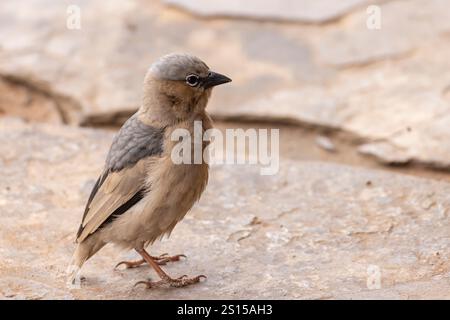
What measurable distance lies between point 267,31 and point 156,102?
11.2 feet

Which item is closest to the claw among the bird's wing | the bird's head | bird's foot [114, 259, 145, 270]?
bird's foot [114, 259, 145, 270]

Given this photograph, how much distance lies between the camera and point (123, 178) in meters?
4.77

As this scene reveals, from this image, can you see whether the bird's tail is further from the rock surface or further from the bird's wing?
the rock surface

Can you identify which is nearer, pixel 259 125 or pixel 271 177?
pixel 271 177

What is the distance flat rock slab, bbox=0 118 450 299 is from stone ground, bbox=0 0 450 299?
13mm

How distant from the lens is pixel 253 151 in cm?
672

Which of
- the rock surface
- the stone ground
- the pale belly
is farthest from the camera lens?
the rock surface

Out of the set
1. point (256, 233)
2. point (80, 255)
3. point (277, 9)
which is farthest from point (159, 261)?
point (277, 9)

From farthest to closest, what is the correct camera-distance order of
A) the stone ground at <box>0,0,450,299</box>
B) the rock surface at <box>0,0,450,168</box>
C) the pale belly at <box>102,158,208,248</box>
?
the rock surface at <box>0,0,450,168</box> → the stone ground at <box>0,0,450,299</box> → the pale belly at <box>102,158,208,248</box>

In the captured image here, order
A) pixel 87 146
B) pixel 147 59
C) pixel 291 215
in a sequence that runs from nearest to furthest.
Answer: pixel 291 215 → pixel 87 146 → pixel 147 59

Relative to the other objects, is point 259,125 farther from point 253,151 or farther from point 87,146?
point 87,146

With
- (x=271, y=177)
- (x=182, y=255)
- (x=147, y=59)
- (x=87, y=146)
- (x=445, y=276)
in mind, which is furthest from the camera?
(x=147, y=59)

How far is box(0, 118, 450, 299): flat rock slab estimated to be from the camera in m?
4.68

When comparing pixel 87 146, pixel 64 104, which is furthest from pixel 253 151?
pixel 64 104
